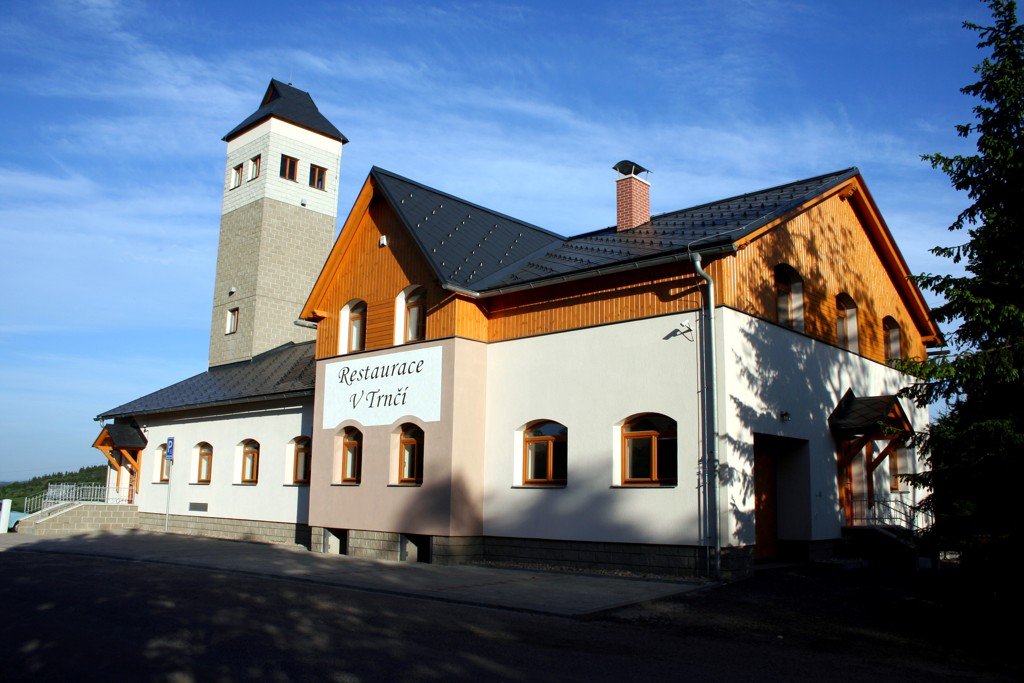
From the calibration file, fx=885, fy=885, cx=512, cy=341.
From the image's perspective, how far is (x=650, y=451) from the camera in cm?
1465

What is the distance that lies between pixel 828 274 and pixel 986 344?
6.72 metres

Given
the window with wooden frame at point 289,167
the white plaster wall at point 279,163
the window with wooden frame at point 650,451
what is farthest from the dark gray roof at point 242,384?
the window with wooden frame at point 650,451

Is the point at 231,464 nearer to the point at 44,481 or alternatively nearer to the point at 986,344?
the point at 986,344

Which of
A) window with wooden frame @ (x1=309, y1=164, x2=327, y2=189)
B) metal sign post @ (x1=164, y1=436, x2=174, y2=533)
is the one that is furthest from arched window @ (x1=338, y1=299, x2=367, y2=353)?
window with wooden frame @ (x1=309, y1=164, x2=327, y2=189)

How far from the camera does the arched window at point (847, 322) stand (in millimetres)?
18484

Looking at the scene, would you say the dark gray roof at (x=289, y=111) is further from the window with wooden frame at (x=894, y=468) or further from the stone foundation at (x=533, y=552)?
the window with wooden frame at (x=894, y=468)

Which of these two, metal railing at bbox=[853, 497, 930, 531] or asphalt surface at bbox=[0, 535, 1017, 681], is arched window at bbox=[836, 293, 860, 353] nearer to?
metal railing at bbox=[853, 497, 930, 531]

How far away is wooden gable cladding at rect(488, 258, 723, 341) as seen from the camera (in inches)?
575

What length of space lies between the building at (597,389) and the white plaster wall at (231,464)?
0.09 m

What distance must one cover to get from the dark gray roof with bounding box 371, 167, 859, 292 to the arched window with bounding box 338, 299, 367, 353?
8.19 feet

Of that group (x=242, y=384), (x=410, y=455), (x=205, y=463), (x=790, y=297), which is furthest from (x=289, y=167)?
(x=790, y=297)

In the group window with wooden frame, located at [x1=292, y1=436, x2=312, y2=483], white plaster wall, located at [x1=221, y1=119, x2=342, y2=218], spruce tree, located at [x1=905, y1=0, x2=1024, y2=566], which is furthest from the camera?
white plaster wall, located at [x1=221, y1=119, x2=342, y2=218]

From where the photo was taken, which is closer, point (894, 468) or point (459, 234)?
point (459, 234)

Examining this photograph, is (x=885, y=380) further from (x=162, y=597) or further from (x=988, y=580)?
(x=162, y=597)
